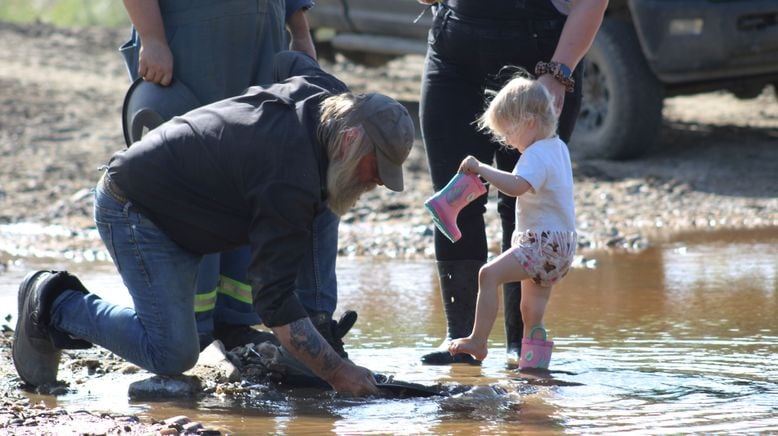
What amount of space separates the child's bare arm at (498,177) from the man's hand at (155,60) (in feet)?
3.84

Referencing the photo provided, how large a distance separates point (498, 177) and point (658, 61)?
488 centimetres

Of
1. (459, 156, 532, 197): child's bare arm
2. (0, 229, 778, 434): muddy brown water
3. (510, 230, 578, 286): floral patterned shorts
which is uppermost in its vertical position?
(459, 156, 532, 197): child's bare arm

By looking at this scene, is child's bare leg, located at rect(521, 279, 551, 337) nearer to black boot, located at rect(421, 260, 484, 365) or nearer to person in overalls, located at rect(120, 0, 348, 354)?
black boot, located at rect(421, 260, 484, 365)

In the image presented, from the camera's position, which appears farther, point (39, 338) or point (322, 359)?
point (39, 338)

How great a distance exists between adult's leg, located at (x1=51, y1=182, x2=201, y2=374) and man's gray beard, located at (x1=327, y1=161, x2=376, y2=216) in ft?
2.20

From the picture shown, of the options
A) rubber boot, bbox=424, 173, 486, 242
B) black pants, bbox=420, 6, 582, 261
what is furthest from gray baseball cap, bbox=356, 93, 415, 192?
black pants, bbox=420, 6, 582, 261

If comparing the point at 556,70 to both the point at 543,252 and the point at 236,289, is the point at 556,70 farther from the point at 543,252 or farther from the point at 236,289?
the point at 236,289

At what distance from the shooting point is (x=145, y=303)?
436 centimetres

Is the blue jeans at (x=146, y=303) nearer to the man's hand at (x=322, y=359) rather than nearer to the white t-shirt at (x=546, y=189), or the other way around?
the man's hand at (x=322, y=359)

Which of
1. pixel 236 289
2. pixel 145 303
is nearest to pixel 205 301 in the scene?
pixel 236 289

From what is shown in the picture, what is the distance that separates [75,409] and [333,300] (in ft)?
3.29

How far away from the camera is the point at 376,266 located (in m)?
7.09

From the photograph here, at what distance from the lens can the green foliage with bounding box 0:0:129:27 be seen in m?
17.4

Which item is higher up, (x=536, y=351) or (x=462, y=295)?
(x=462, y=295)
